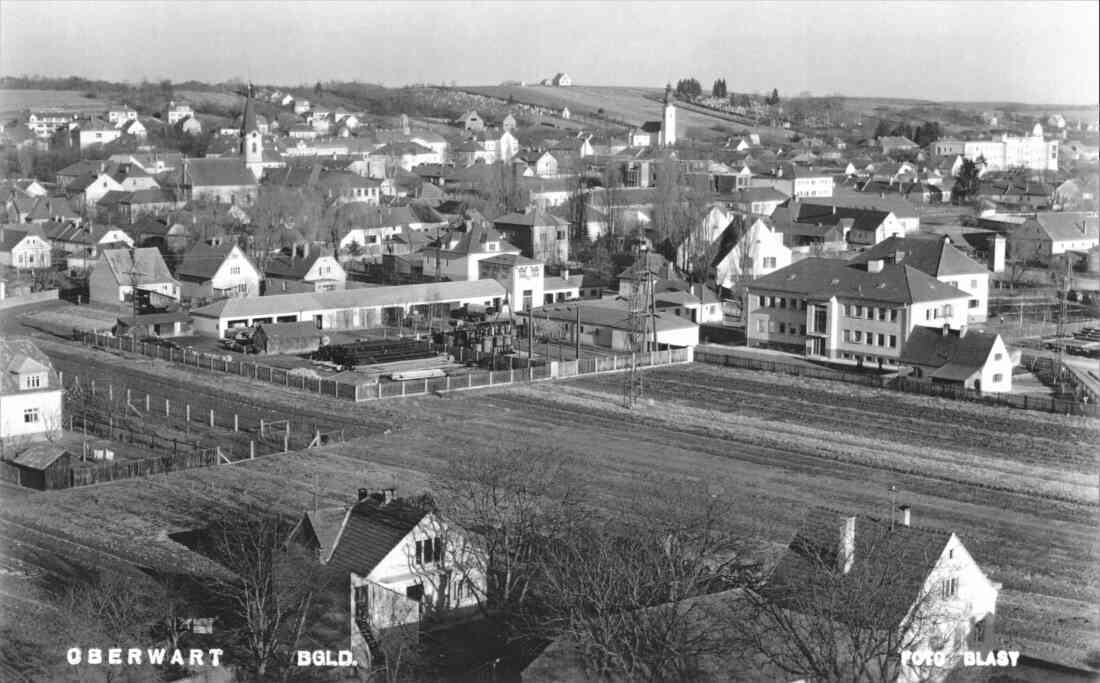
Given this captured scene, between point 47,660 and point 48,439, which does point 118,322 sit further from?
point 47,660

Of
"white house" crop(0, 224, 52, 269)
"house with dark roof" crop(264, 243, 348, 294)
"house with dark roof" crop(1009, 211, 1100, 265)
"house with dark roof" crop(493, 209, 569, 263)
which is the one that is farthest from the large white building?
"white house" crop(0, 224, 52, 269)

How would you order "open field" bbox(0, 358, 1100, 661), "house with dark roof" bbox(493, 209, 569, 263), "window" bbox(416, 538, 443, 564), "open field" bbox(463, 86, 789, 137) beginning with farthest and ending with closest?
"open field" bbox(463, 86, 789, 137) < "house with dark roof" bbox(493, 209, 569, 263) < "open field" bbox(0, 358, 1100, 661) < "window" bbox(416, 538, 443, 564)

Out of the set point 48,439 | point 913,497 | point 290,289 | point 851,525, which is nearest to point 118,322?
point 290,289

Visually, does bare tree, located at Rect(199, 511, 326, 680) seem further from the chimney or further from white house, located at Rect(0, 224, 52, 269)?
white house, located at Rect(0, 224, 52, 269)

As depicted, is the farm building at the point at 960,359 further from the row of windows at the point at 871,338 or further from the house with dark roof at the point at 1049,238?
the house with dark roof at the point at 1049,238

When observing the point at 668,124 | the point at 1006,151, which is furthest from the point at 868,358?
the point at 1006,151

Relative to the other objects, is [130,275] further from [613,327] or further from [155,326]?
[613,327]
